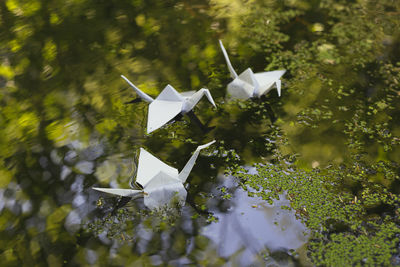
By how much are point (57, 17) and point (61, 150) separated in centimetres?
90

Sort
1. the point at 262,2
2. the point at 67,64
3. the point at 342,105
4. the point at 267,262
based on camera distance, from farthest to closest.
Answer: the point at 262,2 → the point at 67,64 → the point at 342,105 → the point at 267,262

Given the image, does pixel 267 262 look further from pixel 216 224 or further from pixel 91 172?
pixel 91 172

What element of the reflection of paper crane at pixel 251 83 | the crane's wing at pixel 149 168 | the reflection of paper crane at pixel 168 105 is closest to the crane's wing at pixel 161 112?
the reflection of paper crane at pixel 168 105

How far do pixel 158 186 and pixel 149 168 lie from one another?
0.08 metres

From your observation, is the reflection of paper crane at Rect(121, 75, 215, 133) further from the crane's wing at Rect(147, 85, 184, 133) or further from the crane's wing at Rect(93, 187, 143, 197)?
the crane's wing at Rect(93, 187, 143, 197)

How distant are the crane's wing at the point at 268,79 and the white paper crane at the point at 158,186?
1.56ft

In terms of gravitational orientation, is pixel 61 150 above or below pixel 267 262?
above

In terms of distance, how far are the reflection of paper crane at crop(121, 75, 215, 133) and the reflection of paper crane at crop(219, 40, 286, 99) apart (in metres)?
0.19

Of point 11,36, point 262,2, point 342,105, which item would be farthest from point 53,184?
point 262,2

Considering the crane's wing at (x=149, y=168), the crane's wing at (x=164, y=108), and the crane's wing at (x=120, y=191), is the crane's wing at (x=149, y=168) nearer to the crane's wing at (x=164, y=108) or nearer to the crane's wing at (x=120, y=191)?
the crane's wing at (x=120, y=191)

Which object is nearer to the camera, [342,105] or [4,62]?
[342,105]

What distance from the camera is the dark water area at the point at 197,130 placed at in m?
1.26

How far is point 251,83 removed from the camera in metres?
1.67

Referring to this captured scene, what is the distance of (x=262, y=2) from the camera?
2.26m
